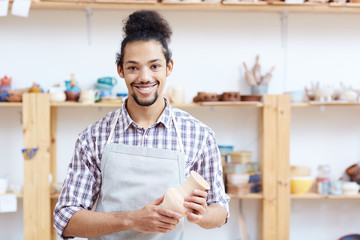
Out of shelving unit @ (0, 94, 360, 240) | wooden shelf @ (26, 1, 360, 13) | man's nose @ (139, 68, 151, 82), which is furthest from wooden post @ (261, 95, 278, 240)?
man's nose @ (139, 68, 151, 82)

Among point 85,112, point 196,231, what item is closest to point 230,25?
point 85,112

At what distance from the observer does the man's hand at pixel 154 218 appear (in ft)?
4.11

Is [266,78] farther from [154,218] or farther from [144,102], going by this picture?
[154,218]

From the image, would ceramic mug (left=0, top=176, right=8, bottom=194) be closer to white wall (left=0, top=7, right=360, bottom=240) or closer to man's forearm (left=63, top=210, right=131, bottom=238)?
white wall (left=0, top=7, right=360, bottom=240)

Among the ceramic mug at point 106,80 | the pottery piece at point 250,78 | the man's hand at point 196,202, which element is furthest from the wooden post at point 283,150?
the man's hand at point 196,202

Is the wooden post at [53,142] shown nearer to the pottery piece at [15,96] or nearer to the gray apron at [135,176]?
the pottery piece at [15,96]

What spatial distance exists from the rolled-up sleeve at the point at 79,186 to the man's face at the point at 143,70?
267 millimetres

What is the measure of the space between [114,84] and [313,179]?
5.08 feet

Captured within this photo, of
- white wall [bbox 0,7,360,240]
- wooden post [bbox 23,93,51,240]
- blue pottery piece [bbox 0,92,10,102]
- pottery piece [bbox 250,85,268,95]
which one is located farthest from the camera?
white wall [bbox 0,7,360,240]

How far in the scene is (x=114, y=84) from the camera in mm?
2930

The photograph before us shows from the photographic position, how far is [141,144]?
1517 mm

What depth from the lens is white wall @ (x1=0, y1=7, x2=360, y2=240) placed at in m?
3.04

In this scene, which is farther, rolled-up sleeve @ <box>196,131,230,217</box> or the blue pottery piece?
the blue pottery piece

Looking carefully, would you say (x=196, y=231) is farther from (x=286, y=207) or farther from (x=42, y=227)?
(x=42, y=227)
